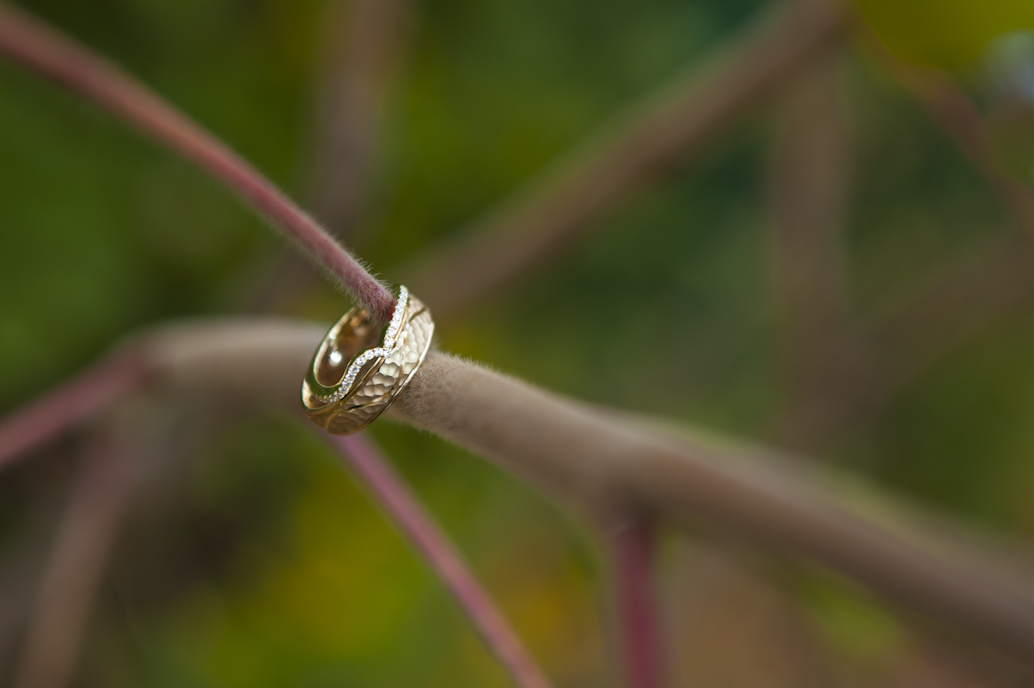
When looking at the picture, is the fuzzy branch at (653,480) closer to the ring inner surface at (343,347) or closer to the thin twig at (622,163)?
the ring inner surface at (343,347)

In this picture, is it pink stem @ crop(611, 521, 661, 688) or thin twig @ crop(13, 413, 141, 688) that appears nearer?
pink stem @ crop(611, 521, 661, 688)

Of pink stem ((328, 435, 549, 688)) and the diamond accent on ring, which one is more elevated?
the diamond accent on ring

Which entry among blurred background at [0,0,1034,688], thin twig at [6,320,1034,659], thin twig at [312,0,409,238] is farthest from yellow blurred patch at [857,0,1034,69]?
thin twig at [312,0,409,238]

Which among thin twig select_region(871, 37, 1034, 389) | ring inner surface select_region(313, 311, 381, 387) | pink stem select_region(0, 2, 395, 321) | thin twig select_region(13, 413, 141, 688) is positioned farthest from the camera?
thin twig select_region(871, 37, 1034, 389)

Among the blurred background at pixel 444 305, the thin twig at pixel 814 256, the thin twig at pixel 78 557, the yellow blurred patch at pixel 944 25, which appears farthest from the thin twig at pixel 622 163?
the thin twig at pixel 78 557

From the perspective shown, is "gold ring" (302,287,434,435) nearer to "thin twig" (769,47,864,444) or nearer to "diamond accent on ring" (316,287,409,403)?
"diamond accent on ring" (316,287,409,403)
